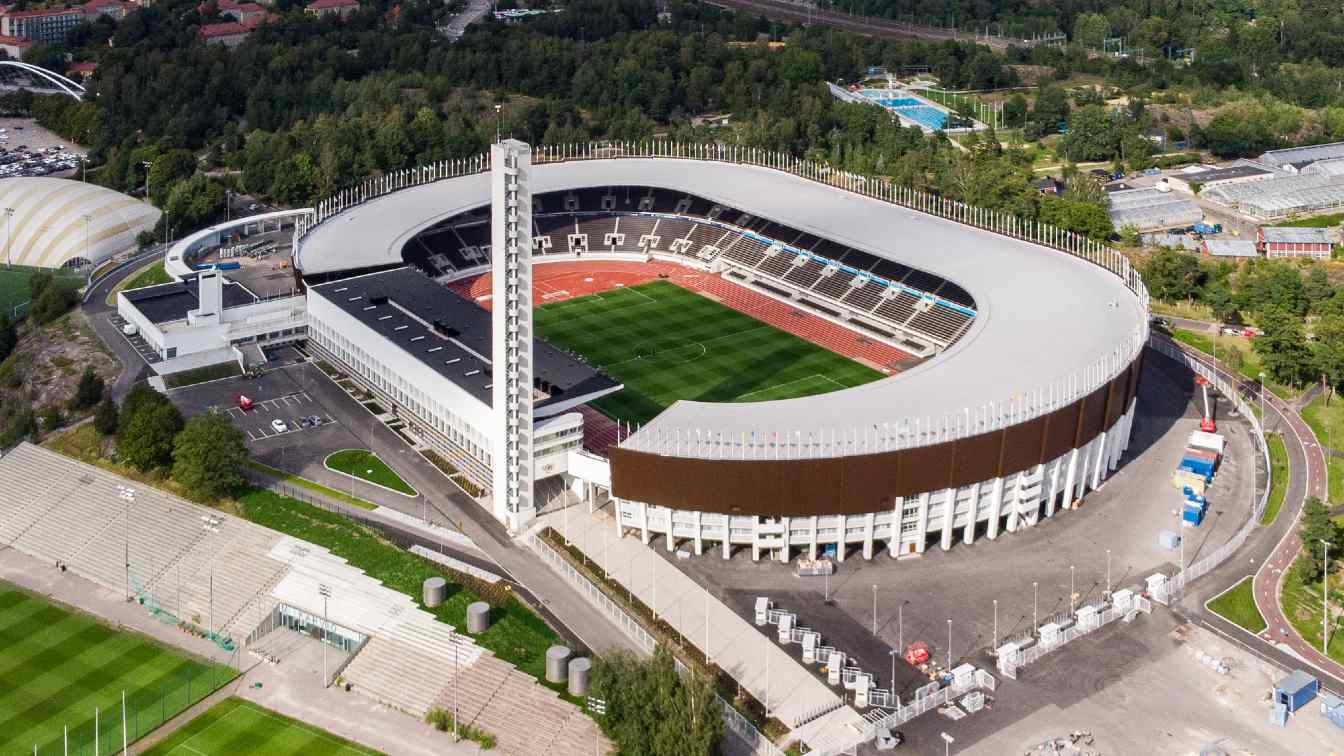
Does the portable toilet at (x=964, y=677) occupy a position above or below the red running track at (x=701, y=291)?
above

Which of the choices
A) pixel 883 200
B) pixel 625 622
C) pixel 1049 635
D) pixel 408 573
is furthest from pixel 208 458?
pixel 883 200

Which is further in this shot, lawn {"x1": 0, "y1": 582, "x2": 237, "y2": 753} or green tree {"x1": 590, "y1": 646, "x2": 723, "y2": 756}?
lawn {"x1": 0, "y1": 582, "x2": 237, "y2": 753}

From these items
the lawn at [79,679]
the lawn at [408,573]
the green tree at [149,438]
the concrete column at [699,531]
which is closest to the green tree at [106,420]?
the green tree at [149,438]

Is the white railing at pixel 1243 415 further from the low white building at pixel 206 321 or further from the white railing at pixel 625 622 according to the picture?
the low white building at pixel 206 321

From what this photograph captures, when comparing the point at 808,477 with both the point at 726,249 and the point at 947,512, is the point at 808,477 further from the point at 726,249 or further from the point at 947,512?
the point at 726,249

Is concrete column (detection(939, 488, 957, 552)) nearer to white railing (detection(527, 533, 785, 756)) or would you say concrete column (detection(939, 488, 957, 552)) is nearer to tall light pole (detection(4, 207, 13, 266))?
white railing (detection(527, 533, 785, 756))

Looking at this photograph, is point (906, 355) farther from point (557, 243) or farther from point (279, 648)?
point (279, 648)

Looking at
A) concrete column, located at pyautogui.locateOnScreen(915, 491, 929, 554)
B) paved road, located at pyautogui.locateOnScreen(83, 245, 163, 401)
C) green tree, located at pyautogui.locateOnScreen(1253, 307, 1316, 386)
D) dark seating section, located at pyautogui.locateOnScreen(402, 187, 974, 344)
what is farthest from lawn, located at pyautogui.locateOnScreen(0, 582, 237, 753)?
green tree, located at pyautogui.locateOnScreen(1253, 307, 1316, 386)
